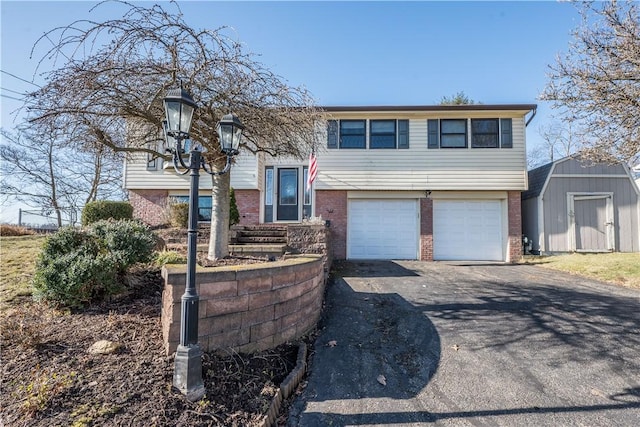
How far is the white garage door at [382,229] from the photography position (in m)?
10.8

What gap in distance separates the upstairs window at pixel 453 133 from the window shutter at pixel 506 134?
1.20 meters

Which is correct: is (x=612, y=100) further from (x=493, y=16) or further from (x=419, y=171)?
(x=419, y=171)

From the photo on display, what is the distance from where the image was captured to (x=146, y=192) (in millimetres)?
11375

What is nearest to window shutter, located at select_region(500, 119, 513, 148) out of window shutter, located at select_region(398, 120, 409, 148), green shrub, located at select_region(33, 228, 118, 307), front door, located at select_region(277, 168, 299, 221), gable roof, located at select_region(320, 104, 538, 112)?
gable roof, located at select_region(320, 104, 538, 112)

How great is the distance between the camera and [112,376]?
107 inches

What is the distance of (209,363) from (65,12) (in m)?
5.14

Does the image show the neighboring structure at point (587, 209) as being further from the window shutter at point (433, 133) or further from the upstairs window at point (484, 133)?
the window shutter at point (433, 133)

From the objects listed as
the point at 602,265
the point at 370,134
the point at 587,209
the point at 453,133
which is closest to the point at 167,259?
the point at 370,134

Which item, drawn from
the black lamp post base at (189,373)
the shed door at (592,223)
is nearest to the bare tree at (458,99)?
the shed door at (592,223)

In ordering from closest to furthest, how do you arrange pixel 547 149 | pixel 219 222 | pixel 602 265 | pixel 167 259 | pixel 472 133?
pixel 167 259, pixel 219 222, pixel 602 265, pixel 472 133, pixel 547 149

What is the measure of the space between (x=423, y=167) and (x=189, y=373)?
32.3 feet

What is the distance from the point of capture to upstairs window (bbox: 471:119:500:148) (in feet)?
35.6

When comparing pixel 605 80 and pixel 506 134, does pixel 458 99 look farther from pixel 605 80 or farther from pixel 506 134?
pixel 605 80

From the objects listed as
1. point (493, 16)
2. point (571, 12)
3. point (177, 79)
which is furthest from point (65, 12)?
point (571, 12)
